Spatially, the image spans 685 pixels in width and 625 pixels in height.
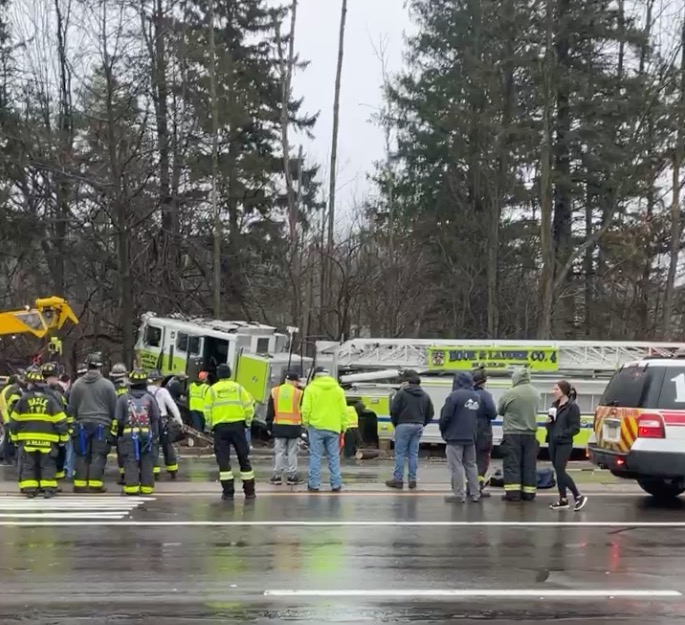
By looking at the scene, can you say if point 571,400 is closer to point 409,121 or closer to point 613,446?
point 613,446

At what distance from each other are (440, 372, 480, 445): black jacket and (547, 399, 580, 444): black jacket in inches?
39.9

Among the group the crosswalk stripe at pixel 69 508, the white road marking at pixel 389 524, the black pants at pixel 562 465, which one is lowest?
the crosswalk stripe at pixel 69 508

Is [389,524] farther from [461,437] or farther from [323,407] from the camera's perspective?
[323,407]

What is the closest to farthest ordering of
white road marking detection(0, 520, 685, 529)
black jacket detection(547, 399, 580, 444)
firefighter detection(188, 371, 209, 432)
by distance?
white road marking detection(0, 520, 685, 529) < black jacket detection(547, 399, 580, 444) < firefighter detection(188, 371, 209, 432)

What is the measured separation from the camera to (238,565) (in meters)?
8.05

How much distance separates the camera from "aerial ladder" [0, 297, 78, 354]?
59.5 ft

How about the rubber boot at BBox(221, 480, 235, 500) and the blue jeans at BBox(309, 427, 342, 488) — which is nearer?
the rubber boot at BBox(221, 480, 235, 500)

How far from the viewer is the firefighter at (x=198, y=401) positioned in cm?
1891

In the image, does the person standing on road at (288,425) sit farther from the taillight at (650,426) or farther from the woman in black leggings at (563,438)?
the taillight at (650,426)

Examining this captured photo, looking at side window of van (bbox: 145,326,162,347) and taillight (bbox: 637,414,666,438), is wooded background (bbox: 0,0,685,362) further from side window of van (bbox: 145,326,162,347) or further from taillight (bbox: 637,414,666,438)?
taillight (bbox: 637,414,666,438)

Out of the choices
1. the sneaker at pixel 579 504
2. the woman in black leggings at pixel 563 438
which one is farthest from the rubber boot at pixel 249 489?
the sneaker at pixel 579 504

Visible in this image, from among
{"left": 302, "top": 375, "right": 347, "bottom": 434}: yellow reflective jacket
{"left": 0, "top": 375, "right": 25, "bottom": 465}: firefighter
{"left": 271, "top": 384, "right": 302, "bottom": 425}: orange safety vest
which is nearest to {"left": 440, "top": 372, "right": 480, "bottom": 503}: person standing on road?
{"left": 302, "top": 375, "right": 347, "bottom": 434}: yellow reflective jacket

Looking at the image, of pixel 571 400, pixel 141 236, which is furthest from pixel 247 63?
pixel 571 400

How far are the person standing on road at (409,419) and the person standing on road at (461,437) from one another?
985 mm
